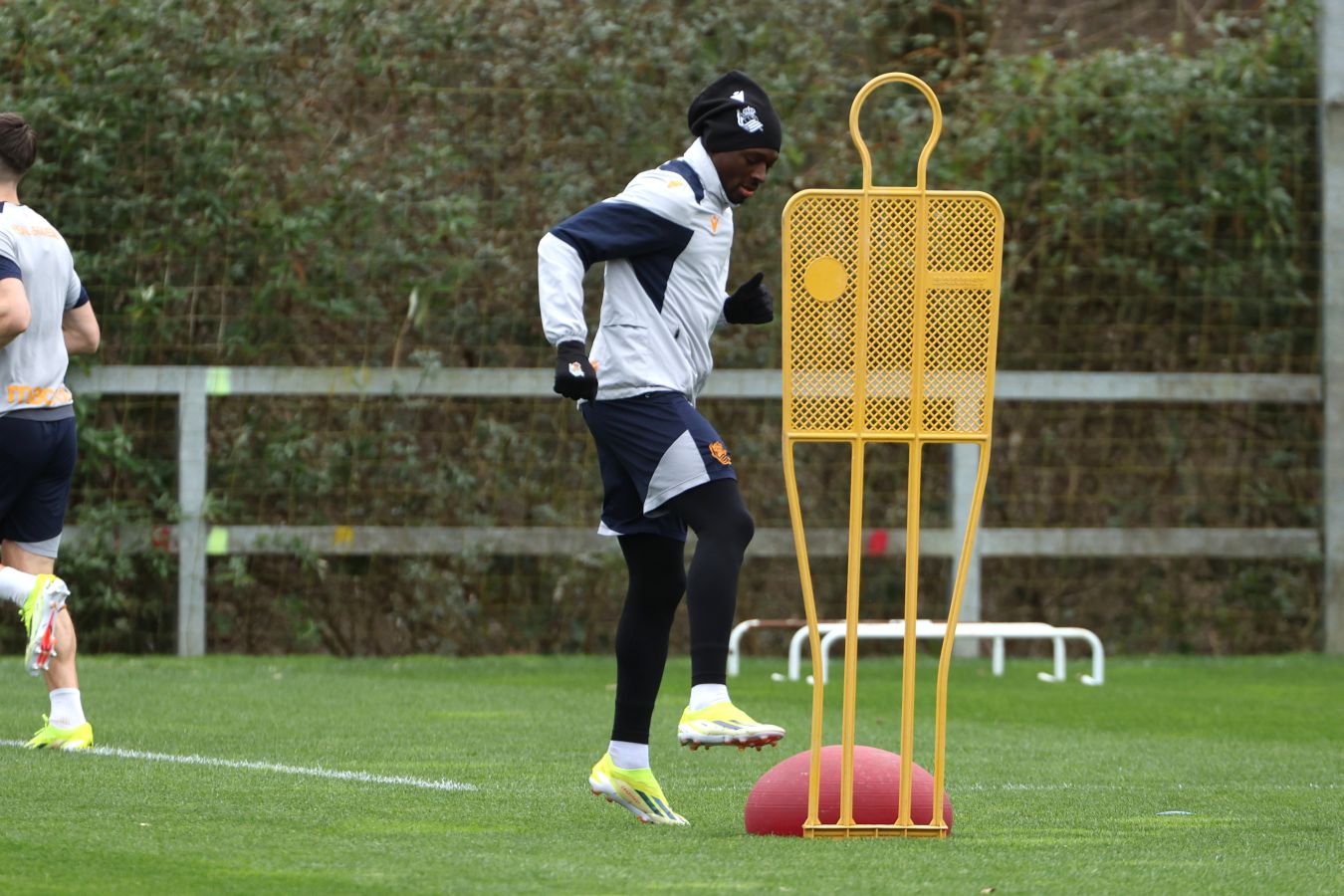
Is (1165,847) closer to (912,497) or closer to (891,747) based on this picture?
(912,497)

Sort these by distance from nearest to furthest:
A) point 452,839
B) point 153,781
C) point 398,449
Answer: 1. point 452,839
2. point 153,781
3. point 398,449

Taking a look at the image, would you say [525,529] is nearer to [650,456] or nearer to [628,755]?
[628,755]

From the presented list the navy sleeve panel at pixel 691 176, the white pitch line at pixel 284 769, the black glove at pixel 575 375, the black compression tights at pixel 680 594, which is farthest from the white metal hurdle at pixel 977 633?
the black glove at pixel 575 375

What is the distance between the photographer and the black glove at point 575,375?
4383mm

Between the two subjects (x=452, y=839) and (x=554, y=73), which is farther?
(x=554, y=73)

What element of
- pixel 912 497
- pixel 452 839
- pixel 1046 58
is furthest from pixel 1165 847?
pixel 1046 58

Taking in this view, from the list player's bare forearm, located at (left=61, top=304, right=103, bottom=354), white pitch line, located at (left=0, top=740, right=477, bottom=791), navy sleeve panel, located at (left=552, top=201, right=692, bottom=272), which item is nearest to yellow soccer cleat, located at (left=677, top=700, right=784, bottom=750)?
navy sleeve panel, located at (left=552, top=201, right=692, bottom=272)

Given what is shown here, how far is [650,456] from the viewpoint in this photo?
464 cm

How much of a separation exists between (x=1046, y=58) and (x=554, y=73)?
2588mm

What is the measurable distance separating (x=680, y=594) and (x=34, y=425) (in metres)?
2.30

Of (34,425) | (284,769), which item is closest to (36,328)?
(34,425)

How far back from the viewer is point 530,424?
35.5 ft

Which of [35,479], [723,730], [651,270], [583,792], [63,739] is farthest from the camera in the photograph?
[35,479]

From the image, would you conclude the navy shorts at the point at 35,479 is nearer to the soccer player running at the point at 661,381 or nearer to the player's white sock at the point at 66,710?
the player's white sock at the point at 66,710
